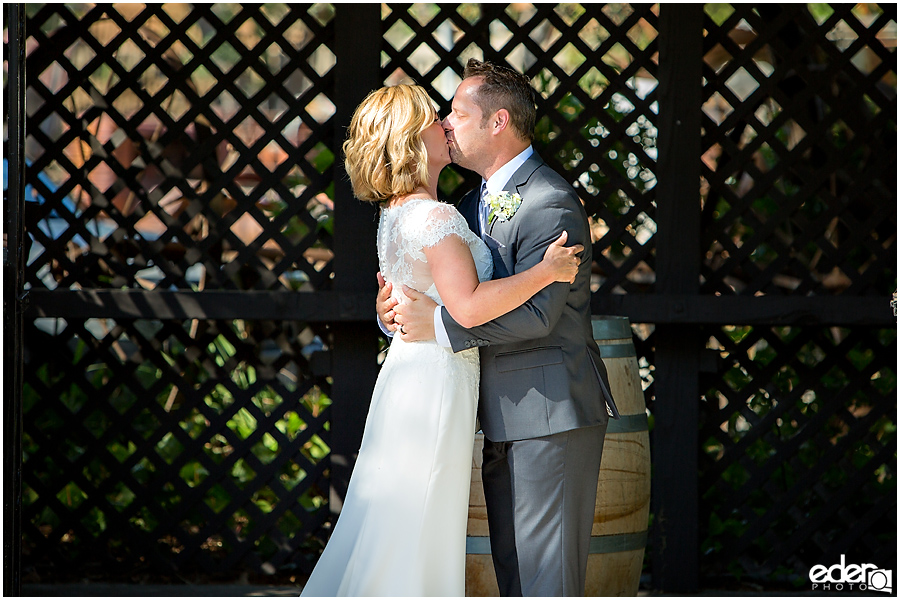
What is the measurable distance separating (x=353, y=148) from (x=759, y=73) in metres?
1.88

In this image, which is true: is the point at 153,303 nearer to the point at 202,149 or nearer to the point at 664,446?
the point at 202,149

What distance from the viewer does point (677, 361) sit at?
10.8 ft

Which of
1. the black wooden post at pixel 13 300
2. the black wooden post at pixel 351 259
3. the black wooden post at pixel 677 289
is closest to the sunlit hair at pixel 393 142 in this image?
the black wooden post at pixel 351 259

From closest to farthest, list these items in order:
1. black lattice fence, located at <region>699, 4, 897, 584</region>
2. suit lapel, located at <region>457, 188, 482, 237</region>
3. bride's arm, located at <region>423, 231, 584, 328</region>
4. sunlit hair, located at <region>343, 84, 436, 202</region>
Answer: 1. bride's arm, located at <region>423, 231, 584, 328</region>
2. sunlit hair, located at <region>343, 84, 436, 202</region>
3. suit lapel, located at <region>457, 188, 482, 237</region>
4. black lattice fence, located at <region>699, 4, 897, 584</region>

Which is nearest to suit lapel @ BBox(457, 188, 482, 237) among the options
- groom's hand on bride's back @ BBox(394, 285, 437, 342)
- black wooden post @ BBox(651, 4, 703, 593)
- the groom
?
the groom

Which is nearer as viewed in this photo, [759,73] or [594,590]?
[594,590]

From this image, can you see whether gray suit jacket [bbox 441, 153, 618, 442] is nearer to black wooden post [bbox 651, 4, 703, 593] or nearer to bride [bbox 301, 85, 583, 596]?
bride [bbox 301, 85, 583, 596]

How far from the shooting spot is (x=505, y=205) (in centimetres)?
Answer: 228

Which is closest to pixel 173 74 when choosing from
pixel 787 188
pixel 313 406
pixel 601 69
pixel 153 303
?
pixel 153 303

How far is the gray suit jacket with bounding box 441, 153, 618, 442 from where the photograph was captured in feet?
7.23

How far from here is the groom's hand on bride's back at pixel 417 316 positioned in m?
2.29

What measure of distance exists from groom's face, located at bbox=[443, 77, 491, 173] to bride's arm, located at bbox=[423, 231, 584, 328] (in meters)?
0.32

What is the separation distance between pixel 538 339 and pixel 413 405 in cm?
38

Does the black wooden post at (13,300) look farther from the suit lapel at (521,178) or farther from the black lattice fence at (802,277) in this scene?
the black lattice fence at (802,277)
